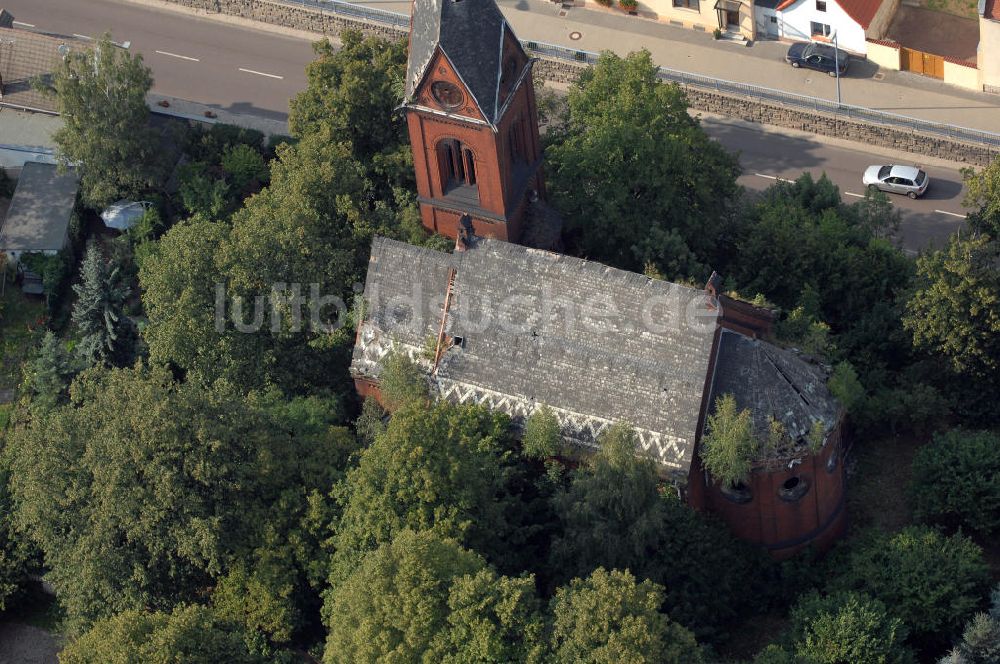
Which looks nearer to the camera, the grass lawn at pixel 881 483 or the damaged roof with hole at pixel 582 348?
the damaged roof with hole at pixel 582 348

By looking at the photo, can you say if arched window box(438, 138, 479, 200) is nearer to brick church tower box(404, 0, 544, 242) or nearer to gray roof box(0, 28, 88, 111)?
brick church tower box(404, 0, 544, 242)

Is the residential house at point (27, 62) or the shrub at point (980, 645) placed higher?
the residential house at point (27, 62)

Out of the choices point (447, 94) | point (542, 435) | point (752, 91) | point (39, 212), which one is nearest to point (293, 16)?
point (39, 212)

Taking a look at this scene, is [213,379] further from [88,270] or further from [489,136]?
[489,136]

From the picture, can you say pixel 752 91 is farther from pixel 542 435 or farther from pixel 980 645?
pixel 980 645

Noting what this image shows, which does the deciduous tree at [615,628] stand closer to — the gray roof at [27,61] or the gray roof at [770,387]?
the gray roof at [770,387]

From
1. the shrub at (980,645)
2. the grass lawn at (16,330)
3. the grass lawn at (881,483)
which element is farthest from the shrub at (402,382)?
the shrub at (980,645)
